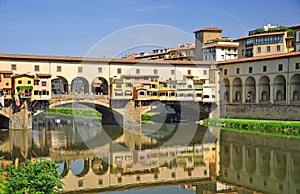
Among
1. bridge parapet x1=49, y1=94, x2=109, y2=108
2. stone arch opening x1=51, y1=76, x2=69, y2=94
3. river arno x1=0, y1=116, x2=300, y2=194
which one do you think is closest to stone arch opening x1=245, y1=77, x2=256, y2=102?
river arno x1=0, y1=116, x2=300, y2=194

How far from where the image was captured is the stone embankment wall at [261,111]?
133 ft

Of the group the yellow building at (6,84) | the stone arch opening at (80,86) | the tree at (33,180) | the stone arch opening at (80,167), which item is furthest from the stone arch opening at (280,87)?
the tree at (33,180)

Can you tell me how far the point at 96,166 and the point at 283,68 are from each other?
26224 mm

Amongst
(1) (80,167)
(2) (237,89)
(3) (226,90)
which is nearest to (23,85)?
(1) (80,167)

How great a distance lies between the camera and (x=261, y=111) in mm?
44219

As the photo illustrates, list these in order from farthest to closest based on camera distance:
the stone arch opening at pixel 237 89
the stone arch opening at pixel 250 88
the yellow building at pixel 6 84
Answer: the stone arch opening at pixel 237 89 → the stone arch opening at pixel 250 88 → the yellow building at pixel 6 84

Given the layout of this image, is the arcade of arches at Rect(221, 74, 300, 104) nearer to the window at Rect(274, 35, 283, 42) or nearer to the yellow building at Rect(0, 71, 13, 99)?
the window at Rect(274, 35, 283, 42)

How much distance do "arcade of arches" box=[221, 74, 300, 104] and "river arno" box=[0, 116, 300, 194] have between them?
860 cm

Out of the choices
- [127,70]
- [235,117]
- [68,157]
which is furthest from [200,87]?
[68,157]

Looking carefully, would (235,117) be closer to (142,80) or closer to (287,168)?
(142,80)

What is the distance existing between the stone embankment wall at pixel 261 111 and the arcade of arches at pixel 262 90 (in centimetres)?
106

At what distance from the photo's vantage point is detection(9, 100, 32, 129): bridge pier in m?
38.8

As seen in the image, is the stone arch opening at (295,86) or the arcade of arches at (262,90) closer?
the stone arch opening at (295,86)

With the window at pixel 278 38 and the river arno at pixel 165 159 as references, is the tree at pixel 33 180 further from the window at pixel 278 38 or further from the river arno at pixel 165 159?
the window at pixel 278 38
